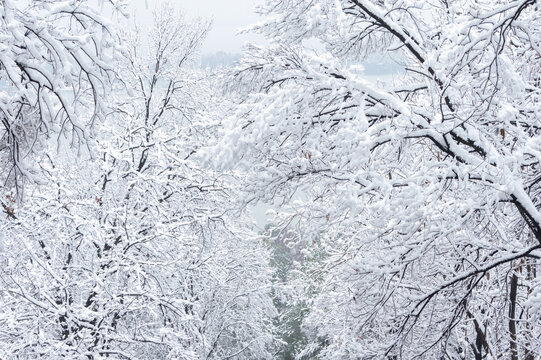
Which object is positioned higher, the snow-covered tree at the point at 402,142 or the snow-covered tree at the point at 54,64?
the snow-covered tree at the point at 54,64

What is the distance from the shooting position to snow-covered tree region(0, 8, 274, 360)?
7020 mm

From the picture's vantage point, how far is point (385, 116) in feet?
13.7

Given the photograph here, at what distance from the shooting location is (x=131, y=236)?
8.21 meters

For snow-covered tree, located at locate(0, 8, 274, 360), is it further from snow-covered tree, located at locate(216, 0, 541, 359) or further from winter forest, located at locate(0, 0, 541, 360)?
snow-covered tree, located at locate(216, 0, 541, 359)

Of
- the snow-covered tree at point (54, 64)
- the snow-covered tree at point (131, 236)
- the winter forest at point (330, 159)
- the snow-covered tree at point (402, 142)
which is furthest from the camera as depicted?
the snow-covered tree at point (131, 236)

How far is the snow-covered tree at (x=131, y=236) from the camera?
702 cm

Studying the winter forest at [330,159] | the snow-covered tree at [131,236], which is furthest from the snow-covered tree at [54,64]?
the snow-covered tree at [131,236]

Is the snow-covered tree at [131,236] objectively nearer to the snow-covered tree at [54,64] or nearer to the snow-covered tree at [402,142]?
the snow-covered tree at [54,64]

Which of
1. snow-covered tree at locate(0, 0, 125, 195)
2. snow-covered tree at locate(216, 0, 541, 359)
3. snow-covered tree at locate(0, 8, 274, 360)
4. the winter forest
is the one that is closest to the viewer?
snow-covered tree at locate(0, 0, 125, 195)

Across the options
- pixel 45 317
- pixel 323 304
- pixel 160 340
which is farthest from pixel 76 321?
pixel 323 304

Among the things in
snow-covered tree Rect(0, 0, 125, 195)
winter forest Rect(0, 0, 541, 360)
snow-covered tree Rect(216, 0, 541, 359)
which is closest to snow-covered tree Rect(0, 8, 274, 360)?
winter forest Rect(0, 0, 541, 360)

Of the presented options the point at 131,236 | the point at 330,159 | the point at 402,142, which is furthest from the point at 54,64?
the point at 131,236

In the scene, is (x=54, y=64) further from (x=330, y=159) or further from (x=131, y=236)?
(x=131, y=236)

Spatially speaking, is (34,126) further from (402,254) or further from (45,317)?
(45,317)
